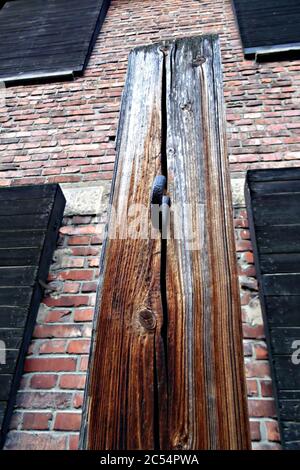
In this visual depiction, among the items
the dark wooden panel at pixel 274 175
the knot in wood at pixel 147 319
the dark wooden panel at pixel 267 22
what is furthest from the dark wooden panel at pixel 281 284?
the dark wooden panel at pixel 267 22

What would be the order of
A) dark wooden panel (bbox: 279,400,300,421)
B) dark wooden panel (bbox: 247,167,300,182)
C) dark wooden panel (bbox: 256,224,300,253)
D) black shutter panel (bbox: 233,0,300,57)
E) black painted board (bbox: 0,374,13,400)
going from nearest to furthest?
dark wooden panel (bbox: 279,400,300,421) → black painted board (bbox: 0,374,13,400) → dark wooden panel (bbox: 256,224,300,253) → dark wooden panel (bbox: 247,167,300,182) → black shutter panel (bbox: 233,0,300,57)

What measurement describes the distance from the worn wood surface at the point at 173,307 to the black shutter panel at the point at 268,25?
2.76 m

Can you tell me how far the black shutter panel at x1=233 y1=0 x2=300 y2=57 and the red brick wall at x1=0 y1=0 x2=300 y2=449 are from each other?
0.13 meters

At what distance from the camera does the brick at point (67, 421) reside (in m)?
1.39

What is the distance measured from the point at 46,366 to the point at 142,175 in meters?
1.19

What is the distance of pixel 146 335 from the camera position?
0.66 m

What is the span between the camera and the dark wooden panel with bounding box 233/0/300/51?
3205 mm

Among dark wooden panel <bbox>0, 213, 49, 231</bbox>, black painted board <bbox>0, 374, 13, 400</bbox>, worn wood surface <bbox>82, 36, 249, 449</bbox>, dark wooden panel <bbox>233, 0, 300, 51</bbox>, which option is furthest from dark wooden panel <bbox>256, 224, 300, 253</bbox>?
dark wooden panel <bbox>233, 0, 300, 51</bbox>

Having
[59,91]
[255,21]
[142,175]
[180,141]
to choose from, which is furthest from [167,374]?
[255,21]

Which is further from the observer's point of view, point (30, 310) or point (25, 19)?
point (25, 19)

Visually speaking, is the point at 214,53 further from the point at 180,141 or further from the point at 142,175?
the point at 142,175

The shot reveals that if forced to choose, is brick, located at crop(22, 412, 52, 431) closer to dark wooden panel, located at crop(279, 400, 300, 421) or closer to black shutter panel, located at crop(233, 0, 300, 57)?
dark wooden panel, located at crop(279, 400, 300, 421)

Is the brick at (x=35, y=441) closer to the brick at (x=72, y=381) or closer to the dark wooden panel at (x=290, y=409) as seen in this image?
the brick at (x=72, y=381)
